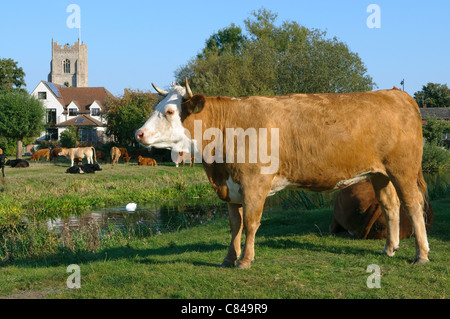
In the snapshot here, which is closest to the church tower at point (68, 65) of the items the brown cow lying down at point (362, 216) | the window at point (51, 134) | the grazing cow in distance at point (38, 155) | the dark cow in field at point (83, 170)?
the window at point (51, 134)

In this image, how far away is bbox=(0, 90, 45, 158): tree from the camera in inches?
1747

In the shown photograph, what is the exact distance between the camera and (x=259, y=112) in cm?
619

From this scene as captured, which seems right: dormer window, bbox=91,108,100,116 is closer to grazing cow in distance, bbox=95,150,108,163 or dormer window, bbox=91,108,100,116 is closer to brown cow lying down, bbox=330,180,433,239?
grazing cow in distance, bbox=95,150,108,163

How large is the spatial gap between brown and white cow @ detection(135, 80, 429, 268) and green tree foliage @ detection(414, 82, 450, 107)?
9071 cm

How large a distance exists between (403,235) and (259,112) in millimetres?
3562

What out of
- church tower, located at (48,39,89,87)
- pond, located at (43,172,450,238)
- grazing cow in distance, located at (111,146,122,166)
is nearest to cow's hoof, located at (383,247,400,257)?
pond, located at (43,172,450,238)

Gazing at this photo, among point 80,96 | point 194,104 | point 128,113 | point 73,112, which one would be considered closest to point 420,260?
point 194,104

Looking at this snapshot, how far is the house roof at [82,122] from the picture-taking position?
6336 cm

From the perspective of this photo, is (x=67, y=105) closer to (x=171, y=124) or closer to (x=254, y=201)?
(x=171, y=124)

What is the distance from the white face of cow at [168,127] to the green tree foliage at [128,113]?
3830 cm

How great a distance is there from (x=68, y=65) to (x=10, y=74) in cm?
7009

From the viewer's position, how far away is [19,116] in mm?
45000
